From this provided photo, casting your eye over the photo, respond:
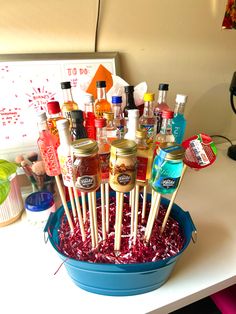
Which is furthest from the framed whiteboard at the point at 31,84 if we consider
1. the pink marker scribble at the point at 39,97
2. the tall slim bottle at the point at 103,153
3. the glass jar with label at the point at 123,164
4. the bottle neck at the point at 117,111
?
the glass jar with label at the point at 123,164

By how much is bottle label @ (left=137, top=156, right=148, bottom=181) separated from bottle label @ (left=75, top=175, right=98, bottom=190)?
0.34ft

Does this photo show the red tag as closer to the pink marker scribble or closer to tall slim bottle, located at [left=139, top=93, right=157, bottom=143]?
tall slim bottle, located at [left=139, top=93, right=157, bottom=143]

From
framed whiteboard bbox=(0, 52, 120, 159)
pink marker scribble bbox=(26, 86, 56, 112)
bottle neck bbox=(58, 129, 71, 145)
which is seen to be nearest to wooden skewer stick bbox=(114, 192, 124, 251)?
bottle neck bbox=(58, 129, 71, 145)

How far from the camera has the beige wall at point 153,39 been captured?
29.9 inches

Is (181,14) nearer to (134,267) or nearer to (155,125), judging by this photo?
(155,125)

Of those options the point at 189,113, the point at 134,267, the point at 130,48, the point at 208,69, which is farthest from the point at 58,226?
the point at 208,69

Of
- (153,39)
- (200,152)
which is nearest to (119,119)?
(200,152)

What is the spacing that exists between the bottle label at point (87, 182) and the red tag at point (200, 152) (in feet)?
0.73

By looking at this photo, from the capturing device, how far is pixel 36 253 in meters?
0.67

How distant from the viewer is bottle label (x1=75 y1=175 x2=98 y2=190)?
1.54 feet

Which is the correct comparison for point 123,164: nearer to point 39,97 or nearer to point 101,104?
point 101,104

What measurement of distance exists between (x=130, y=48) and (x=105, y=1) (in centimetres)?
18

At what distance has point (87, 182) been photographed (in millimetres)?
471

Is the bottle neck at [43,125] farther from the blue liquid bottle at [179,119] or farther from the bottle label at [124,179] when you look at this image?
the blue liquid bottle at [179,119]
